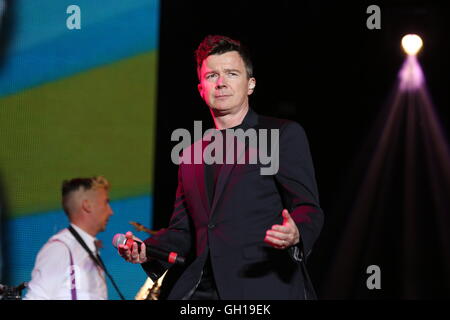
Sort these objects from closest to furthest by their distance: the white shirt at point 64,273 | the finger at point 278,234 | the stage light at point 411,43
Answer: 1. the finger at point 278,234
2. the white shirt at point 64,273
3. the stage light at point 411,43

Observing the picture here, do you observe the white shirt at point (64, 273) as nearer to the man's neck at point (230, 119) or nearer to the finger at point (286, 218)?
the man's neck at point (230, 119)

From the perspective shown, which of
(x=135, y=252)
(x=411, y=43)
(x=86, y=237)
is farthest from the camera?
(x=411, y=43)

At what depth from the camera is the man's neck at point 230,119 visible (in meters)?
2.90

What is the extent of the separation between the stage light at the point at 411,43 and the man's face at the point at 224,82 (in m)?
2.44

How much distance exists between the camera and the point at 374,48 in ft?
16.5

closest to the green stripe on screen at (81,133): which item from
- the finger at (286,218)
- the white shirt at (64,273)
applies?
the white shirt at (64,273)

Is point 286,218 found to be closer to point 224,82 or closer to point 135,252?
point 135,252

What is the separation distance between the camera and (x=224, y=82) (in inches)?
113

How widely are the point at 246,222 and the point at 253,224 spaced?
0.09 feet

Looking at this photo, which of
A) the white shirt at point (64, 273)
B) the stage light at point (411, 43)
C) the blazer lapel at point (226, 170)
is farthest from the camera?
the stage light at point (411, 43)

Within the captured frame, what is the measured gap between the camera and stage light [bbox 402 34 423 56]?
16.2ft

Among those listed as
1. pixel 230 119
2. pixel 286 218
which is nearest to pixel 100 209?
pixel 230 119
